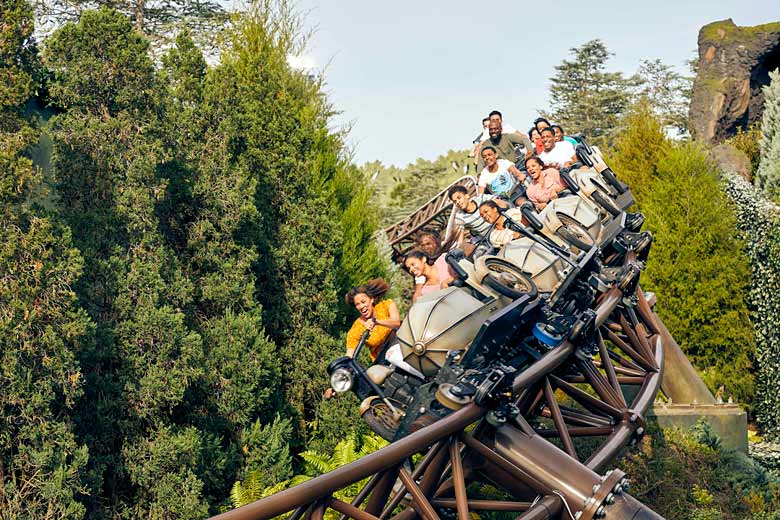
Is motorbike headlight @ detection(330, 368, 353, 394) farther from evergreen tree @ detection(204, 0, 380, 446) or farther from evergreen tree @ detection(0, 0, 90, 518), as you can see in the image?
evergreen tree @ detection(204, 0, 380, 446)

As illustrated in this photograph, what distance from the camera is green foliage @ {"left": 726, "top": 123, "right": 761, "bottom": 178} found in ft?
70.9

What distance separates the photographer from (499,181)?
1066cm

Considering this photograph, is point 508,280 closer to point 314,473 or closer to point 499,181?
point 314,473

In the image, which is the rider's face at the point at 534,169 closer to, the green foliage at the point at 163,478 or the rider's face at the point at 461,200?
the rider's face at the point at 461,200

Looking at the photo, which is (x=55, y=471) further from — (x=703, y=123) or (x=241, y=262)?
(x=703, y=123)

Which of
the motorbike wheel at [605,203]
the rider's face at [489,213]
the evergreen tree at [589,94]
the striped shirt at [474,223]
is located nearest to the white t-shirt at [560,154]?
the striped shirt at [474,223]

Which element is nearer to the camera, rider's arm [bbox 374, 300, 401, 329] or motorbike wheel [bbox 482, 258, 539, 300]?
motorbike wheel [bbox 482, 258, 539, 300]

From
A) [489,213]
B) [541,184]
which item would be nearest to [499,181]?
[541,184]

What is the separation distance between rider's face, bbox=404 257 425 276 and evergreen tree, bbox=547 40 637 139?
2992 centimetres

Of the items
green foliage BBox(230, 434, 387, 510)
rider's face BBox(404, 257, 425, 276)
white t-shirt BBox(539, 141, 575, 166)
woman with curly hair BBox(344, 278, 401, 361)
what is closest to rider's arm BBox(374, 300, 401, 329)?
woman with curly hair BBox(344, 278, 401, 361)

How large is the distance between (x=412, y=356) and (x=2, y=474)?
12.4 feet

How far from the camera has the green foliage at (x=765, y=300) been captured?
570 inches

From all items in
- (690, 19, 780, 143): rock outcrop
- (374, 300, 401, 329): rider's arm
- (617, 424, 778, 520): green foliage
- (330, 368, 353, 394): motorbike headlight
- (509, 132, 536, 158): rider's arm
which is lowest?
(617, 424, 778, 520): green foliage

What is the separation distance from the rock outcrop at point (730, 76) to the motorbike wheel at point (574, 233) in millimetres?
16925
